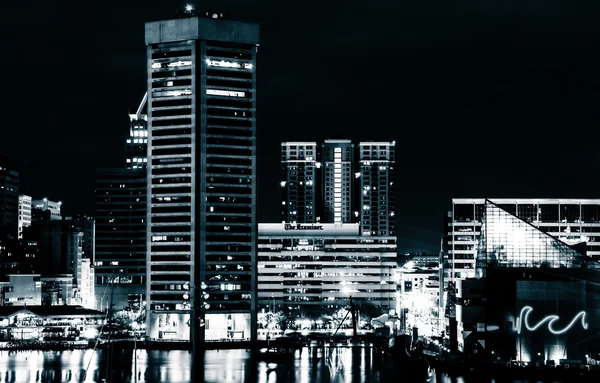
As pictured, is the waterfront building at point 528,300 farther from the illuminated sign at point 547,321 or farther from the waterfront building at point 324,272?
the waterfront building at point 324,272

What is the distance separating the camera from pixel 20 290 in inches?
6334

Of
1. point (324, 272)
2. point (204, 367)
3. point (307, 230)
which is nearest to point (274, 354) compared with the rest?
point (204, 367)

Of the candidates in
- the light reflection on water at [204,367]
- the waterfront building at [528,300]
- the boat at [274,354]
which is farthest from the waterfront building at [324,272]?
the waterfront building at [528,300]

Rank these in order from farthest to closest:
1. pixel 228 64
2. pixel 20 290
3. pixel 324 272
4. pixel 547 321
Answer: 1. pixel 324 272
2. pixel 20 290
3. pixel 228 64
4. pixel 547 321

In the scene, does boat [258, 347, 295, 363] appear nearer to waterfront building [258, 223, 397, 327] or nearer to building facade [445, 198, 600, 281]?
building facade [445, 198, 600, 281]

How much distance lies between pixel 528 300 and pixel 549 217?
55079 mm

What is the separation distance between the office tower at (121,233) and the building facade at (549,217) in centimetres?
5459

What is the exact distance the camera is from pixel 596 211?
477 feet

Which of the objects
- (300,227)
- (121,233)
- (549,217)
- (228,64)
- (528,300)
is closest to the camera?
(528,300)

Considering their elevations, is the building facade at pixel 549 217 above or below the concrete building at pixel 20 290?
above

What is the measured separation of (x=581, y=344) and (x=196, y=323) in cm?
4086

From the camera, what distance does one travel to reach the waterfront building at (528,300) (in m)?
91.8

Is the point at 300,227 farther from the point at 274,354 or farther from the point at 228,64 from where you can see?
the point at 274,354

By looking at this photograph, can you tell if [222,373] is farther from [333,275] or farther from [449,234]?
[333,275]
